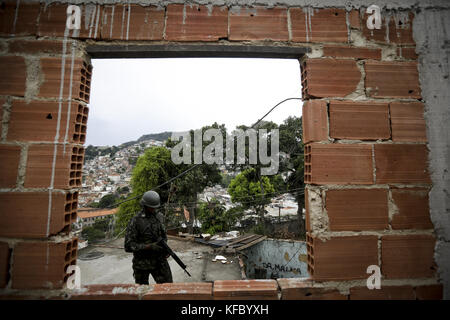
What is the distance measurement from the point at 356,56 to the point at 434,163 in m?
0.86

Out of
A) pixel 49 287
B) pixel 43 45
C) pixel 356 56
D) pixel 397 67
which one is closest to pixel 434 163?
pixel 397 67

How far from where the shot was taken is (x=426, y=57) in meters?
1.40

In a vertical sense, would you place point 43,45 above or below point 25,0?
below

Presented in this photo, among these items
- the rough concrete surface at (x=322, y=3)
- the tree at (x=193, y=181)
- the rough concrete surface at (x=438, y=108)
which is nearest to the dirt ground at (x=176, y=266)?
the rough concrete surface at (x=438, y=108)

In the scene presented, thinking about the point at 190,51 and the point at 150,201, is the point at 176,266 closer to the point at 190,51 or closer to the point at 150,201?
the point at 150,201

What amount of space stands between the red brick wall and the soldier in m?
1.97

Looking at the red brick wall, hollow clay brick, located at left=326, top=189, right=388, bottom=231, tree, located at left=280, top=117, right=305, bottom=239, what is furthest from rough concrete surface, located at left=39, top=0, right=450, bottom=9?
tree, located at left=280, top=117, right=305, bottom=239

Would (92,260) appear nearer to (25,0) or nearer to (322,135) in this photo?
(25,0)

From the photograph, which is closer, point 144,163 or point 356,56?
point 356,56

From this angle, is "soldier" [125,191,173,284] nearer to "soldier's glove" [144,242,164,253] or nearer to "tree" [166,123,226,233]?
"soldier's glove" [144,242,164,253]

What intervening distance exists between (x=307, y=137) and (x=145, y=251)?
10.0 feet

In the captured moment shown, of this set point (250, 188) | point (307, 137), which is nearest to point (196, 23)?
point (307, 137)

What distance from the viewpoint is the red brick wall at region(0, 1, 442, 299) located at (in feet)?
4.12

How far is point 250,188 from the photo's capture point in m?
18.7
